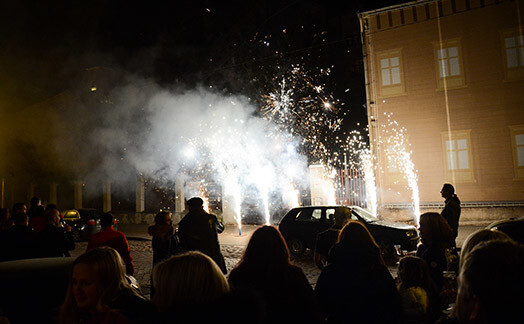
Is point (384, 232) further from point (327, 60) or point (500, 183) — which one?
point (327, 60)

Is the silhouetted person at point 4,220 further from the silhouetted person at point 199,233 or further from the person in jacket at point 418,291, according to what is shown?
the person in jacket at point 418,291

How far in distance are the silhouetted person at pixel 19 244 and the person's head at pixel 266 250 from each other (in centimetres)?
380

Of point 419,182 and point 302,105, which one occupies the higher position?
point 302,105

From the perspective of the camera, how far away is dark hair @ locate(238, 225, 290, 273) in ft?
8.22

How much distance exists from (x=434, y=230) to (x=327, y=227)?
6.14 meters

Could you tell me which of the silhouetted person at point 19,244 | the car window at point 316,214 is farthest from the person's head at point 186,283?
the car window at point 316,214

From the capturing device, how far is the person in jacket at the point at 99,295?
85.4 inches

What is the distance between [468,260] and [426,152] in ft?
53.6

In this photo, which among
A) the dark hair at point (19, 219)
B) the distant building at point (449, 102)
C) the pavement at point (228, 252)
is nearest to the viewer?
the dark hair at point (19, 219)

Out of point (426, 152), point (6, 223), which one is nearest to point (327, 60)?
point (426, 152)

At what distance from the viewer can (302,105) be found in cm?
2331

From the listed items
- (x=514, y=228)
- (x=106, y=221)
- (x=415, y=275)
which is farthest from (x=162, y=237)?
(x=514, y=228)

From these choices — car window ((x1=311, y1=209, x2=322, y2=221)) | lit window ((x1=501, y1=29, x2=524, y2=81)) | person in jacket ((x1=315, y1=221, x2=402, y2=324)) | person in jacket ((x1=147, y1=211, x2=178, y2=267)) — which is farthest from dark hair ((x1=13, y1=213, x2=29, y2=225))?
lit window ((x1=501, y1=29, x2=524, y2=81))

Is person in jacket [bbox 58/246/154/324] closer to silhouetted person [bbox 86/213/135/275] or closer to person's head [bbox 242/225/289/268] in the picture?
person's head [bbox 242/225/289/268]
